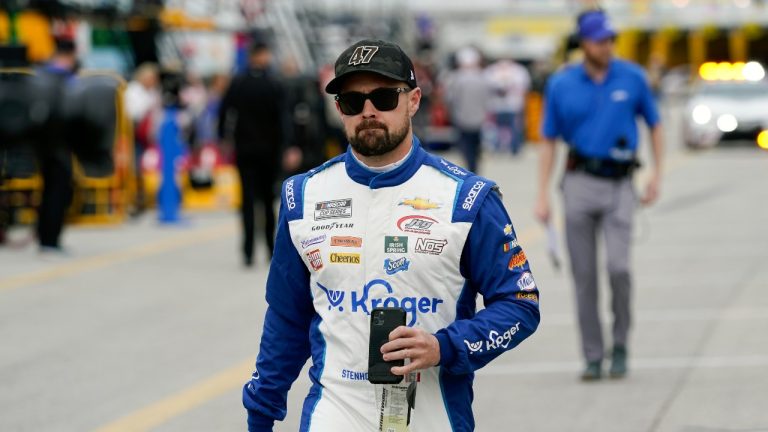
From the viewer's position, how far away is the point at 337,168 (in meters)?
4.87

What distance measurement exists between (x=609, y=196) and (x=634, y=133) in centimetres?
40

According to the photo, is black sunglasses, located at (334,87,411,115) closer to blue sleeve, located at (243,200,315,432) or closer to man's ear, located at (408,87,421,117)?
man's ear, located at (408,87,421,117)

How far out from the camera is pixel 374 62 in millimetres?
4582

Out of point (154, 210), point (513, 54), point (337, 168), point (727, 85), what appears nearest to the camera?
point (337, 168)

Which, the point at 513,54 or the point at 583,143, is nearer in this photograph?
the point at 583,143

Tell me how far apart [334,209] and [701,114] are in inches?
1089

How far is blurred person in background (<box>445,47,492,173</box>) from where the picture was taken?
21.8 m

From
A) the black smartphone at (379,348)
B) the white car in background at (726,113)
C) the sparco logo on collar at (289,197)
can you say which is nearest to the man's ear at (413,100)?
the sparco logo on collar at (289,197)

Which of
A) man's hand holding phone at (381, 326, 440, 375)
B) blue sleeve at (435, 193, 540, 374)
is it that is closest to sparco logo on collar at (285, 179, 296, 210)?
blue sleeve at (435, 193, 540, 374)

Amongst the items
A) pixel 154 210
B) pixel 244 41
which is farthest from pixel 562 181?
pixel 244 41

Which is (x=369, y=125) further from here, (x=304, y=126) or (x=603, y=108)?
(x=304, y=126)

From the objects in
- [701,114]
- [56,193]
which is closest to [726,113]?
[701,114]

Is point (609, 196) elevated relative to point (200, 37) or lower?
lower

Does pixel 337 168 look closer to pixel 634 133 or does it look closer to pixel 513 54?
pixel 634 133
